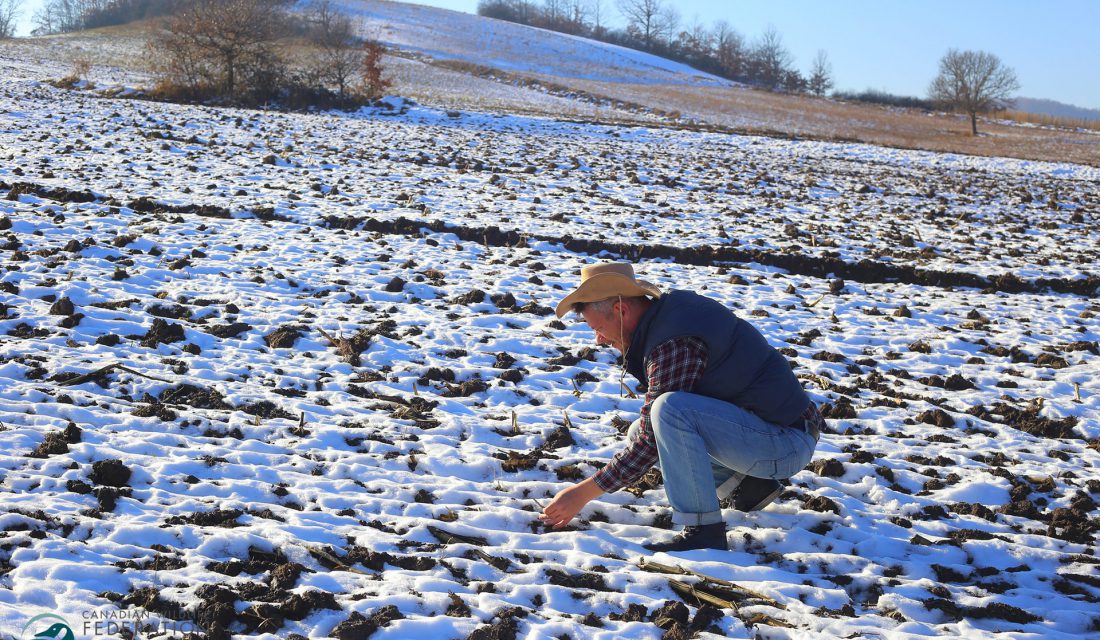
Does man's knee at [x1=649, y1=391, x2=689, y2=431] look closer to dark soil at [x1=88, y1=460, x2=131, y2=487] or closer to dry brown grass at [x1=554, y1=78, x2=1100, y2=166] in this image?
dark soil at [x1=88, y1=460, x2=131, y2=487]

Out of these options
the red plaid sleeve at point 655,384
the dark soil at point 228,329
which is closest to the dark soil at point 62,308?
the dark soil at point 228,329

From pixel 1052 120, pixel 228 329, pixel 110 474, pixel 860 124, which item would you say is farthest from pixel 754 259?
pixel 1052 120

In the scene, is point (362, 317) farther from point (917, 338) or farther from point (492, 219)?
point (917, 338)

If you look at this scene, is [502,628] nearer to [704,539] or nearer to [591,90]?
[704,539]

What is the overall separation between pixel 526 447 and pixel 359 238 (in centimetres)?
569

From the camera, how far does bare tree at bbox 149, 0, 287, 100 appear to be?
25.8 meters

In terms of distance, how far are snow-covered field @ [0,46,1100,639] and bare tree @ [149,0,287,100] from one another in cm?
1485

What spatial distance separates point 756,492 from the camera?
13.6 ft

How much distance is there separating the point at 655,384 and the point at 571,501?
74cm

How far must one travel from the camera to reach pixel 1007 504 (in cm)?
438

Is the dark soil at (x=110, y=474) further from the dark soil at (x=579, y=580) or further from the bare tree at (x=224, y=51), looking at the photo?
the bare tree at (x=224, y=51)

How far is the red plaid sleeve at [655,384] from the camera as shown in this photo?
3.62 m

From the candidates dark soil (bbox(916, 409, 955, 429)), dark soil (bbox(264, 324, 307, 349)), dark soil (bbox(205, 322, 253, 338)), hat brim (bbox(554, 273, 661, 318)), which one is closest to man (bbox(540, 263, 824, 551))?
hat brim (bbox(554, 273, 661, 318))

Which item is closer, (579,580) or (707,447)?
(579,580)
